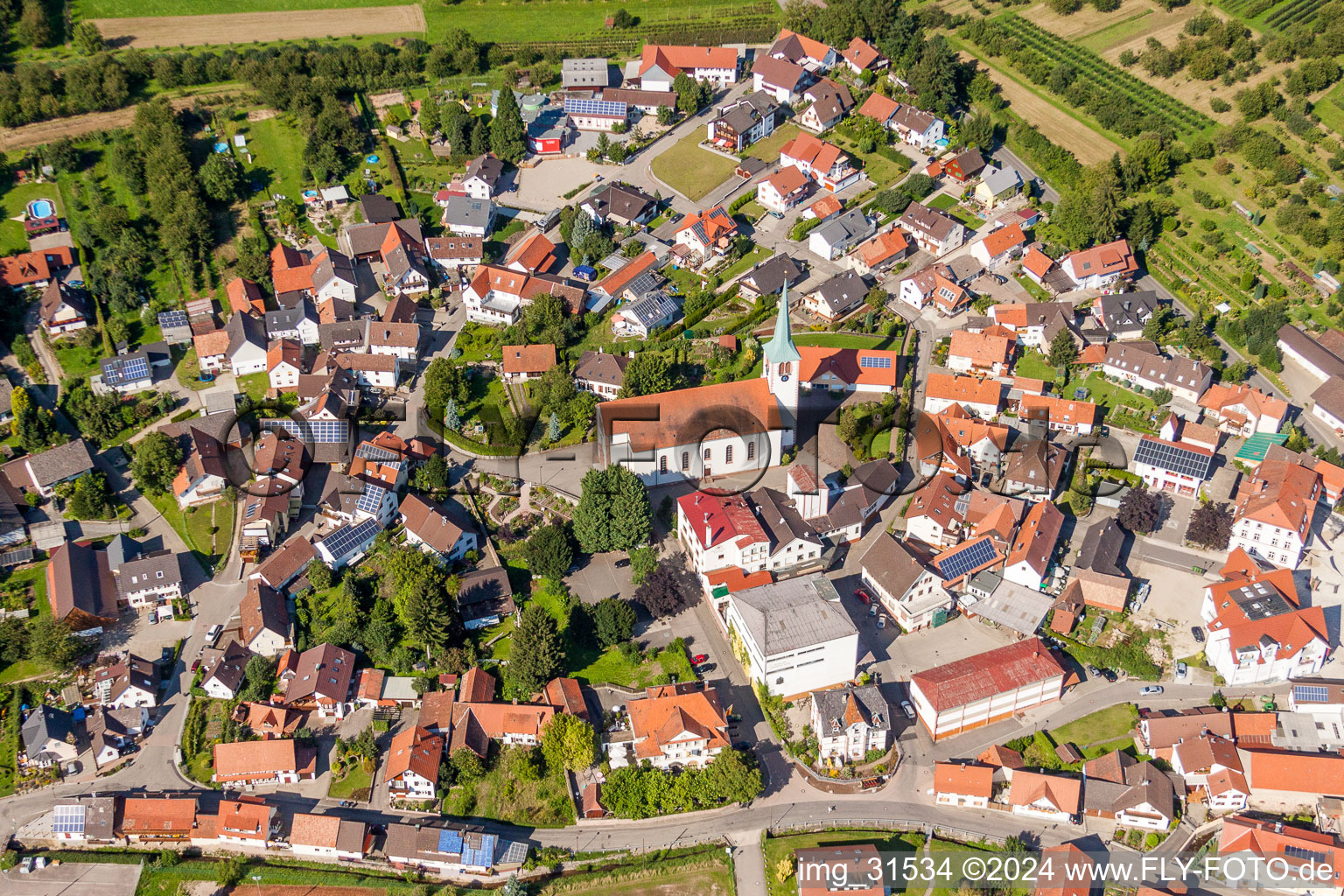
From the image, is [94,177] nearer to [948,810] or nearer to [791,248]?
[791,248]

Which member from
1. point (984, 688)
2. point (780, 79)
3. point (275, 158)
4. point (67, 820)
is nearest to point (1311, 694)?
point (984, 688)

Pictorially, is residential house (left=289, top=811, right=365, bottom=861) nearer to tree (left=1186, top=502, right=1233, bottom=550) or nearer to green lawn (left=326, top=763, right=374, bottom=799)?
green lawn (left=326, top=763, right=374, bottom=799)

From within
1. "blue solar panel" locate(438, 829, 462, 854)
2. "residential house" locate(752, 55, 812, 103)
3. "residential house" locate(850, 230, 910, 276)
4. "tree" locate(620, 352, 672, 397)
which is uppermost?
"residential house" locate(752, 55, 812, 103)

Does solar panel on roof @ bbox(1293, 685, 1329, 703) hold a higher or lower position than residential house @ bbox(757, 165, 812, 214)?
lower

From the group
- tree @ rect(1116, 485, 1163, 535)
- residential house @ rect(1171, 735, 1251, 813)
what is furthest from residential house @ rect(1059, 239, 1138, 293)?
residential house @ rect(1171, 735, 1251, 813)

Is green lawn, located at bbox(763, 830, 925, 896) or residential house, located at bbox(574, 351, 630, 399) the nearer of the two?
green lawn, located at bbox(763, 830, 925, 896)

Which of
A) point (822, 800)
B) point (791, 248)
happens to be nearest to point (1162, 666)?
point (822, 800)

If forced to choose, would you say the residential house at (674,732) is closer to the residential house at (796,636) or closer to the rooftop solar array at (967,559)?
the residential house at (796,636)
